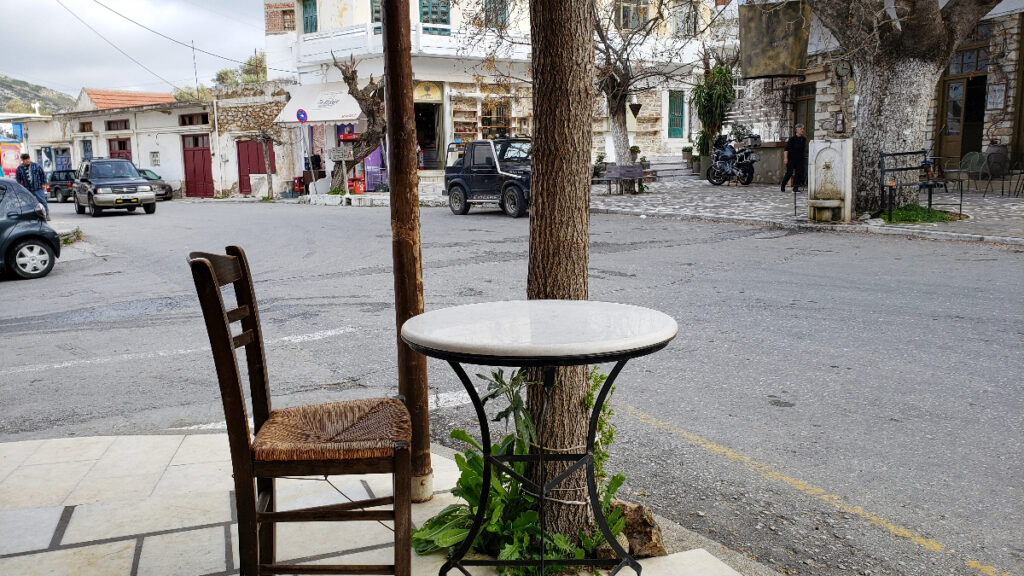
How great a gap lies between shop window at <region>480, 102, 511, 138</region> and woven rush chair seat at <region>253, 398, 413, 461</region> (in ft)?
90.7

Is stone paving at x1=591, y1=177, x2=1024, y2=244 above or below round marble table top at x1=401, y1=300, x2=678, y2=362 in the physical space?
below

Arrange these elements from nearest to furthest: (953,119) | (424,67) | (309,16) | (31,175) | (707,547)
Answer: (707,547) < (953,119) < (31,175) < (424,67) < (309,16)

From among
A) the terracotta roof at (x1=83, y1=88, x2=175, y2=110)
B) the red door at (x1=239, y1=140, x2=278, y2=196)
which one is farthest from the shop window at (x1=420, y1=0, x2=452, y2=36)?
the terracotta roof at (x1=83, y1=88, x2=175, y2=110)

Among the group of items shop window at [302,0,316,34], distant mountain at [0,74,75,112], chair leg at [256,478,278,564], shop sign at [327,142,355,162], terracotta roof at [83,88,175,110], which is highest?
distant mountain at [0,74,75,112]

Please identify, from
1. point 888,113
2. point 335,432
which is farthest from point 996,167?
point 335,432

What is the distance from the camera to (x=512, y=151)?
17219 mm

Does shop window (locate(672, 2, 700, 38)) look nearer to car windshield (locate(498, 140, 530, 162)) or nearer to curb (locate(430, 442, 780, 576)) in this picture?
car windshield (locate(498, 140, 530, 162))

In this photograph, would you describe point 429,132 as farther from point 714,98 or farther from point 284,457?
point 284,457

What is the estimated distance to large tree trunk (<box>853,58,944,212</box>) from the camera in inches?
494

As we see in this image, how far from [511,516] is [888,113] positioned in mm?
12239

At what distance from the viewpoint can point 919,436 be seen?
12.9 ft

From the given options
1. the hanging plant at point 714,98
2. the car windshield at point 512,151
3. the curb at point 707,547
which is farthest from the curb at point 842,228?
the hanging plant at point 714,98

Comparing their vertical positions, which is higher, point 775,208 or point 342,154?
point 342,154

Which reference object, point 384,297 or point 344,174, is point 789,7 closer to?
point 344,174
